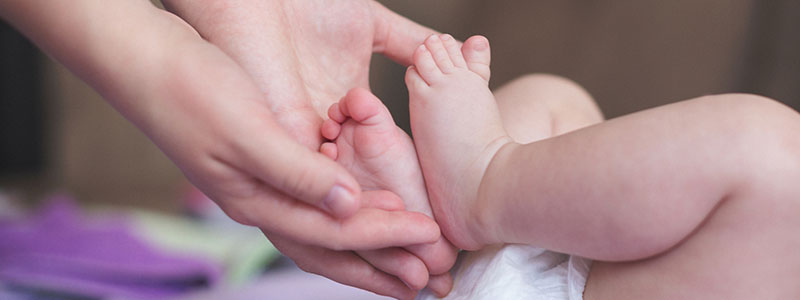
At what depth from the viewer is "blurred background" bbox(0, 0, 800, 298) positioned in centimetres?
187

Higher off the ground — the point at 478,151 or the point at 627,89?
the point at 478,151

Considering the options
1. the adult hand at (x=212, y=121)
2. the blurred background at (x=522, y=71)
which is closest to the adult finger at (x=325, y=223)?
the adult hand at (x=212, y=121)

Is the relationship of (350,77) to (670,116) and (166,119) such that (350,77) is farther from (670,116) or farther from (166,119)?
(670,116)

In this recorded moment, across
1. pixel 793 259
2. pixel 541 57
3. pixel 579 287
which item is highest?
pixel 793 259

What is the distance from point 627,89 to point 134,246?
1629 millimetres

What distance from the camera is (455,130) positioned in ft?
2.30

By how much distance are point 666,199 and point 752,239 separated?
0.08 m

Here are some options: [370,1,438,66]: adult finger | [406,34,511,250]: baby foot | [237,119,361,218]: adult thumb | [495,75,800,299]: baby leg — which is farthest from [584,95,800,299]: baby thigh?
[370,1,438,66]: adult finger

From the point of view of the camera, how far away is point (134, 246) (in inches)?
48.5

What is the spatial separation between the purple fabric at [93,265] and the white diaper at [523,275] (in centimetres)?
55

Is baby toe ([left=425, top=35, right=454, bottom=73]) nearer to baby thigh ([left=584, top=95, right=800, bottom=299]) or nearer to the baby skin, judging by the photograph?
the baby skin

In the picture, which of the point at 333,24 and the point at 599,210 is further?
the point at 333,24

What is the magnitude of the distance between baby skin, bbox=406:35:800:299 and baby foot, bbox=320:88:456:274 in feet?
0.21

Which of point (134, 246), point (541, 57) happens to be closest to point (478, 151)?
point (134, 246)
